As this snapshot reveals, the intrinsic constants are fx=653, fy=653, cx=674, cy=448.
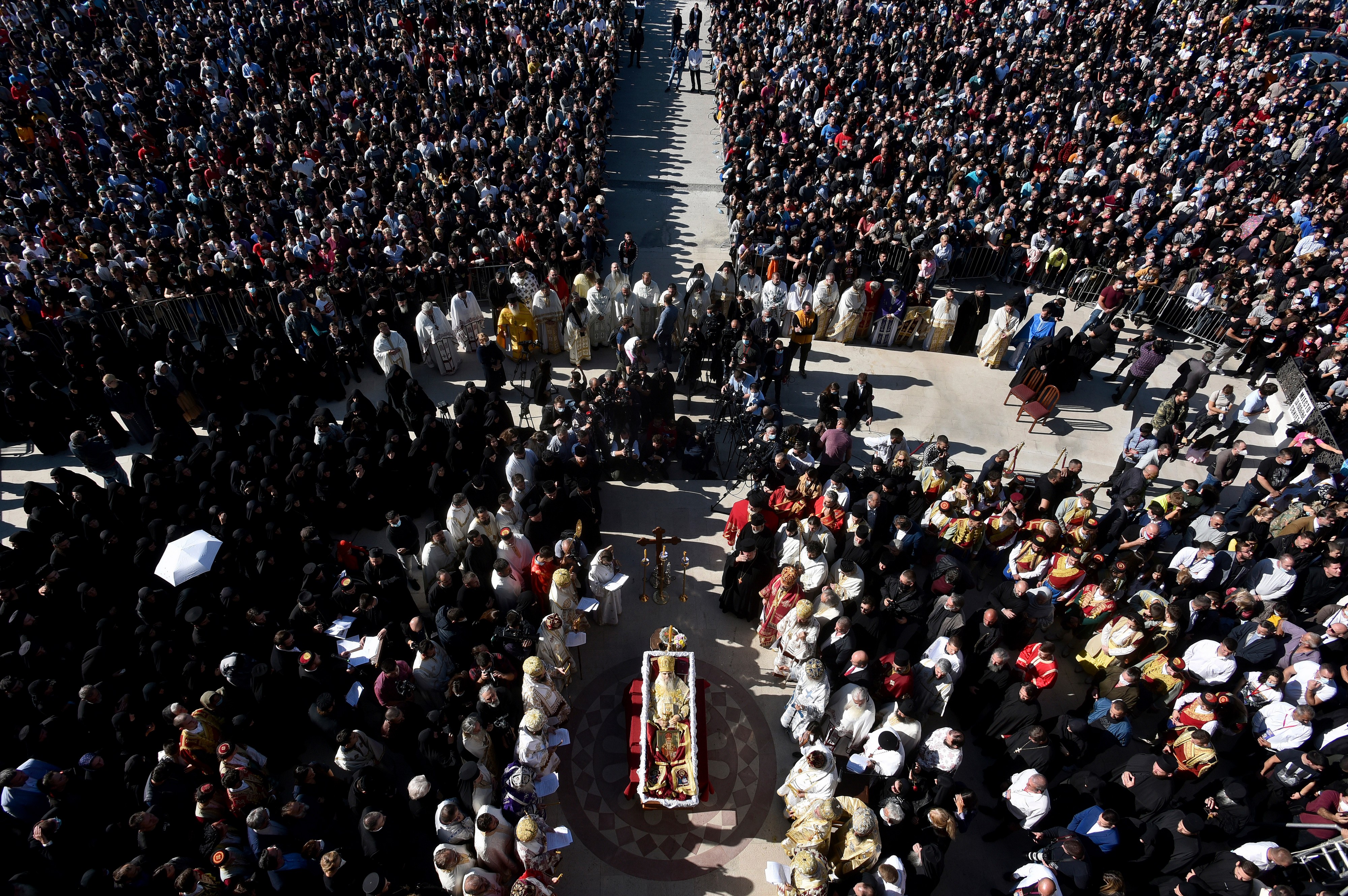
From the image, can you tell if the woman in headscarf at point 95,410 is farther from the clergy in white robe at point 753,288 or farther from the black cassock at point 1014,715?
the black cassock at point 1014,715

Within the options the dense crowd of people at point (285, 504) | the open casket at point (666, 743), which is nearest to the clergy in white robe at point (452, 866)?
the dense crowd of people at point (285, 504)

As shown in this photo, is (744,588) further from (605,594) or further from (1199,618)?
(1199,618)

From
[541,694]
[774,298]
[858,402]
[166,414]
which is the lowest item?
[541,694]

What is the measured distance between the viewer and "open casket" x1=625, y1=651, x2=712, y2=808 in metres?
7.13

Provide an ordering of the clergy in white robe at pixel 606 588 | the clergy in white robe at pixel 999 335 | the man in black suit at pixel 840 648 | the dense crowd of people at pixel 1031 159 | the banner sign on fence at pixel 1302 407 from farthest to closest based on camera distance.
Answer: the dense crowd of people at pixel 1031 159, the clergy in white robe at pixel 999 335, the banner sign on fence at pixel 1302 407, the clergy in white robe at pixel 606 588, the man in black suit at pixel 840 648

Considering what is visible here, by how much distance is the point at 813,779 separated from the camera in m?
6.62

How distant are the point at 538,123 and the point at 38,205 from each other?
41.6ft

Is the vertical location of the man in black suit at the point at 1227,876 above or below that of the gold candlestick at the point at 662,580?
above

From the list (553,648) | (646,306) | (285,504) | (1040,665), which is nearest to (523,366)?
(646,306)

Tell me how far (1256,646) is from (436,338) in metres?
13.6

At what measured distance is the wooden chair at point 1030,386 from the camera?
1241 cm

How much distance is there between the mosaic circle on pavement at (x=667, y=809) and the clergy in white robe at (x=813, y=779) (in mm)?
775

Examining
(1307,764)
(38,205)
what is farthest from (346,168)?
(1307,764)

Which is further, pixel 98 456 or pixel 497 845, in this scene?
pixel 98 456
